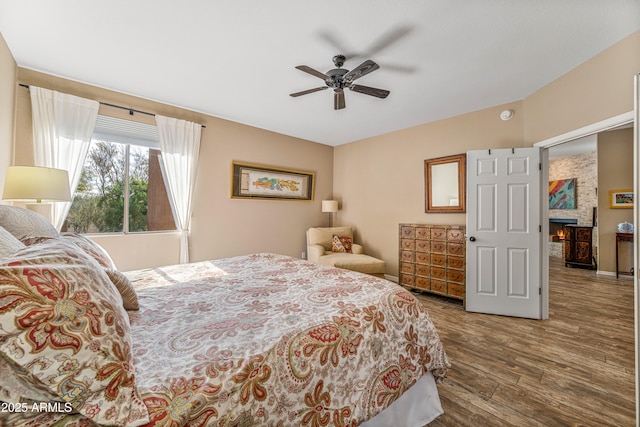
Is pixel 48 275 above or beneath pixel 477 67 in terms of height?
beneath

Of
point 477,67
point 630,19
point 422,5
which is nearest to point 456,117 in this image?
point 477,67

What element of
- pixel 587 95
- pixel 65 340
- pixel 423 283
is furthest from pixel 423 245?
pixel 65 340

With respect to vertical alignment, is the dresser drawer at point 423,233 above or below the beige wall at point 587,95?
below

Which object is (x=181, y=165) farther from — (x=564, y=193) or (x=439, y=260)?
(x=564, y=193)

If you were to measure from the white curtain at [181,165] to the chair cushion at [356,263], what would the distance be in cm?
206

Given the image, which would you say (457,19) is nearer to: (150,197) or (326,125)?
(326,125)

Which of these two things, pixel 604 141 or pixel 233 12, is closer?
pixel 233 12

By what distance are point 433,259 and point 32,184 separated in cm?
441

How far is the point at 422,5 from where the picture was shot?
1800mm

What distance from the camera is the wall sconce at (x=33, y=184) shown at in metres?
1.99

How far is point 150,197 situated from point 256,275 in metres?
2.39

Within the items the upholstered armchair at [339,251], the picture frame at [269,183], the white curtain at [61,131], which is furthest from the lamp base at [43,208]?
the upholstered armchair at [339,251]

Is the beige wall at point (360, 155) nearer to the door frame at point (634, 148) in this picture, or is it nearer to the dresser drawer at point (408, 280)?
the door frame at point (634, 148)

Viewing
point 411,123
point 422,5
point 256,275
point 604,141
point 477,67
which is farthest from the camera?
point 604,141
